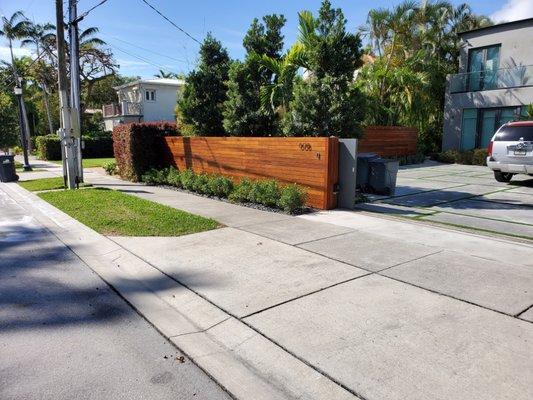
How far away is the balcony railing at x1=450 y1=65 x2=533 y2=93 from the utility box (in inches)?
480

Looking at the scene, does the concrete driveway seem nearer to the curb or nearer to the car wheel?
the car wheel

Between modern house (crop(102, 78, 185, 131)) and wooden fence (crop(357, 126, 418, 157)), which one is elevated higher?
modern house (crop(102, 78, 185, 131))

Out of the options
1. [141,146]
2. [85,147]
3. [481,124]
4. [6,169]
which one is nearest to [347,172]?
[141,146]

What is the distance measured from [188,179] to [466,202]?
7.49 m

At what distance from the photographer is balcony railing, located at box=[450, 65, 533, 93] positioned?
19.0 m

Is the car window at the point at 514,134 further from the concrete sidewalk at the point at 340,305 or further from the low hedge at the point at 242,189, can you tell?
the low hedge at the point at 242,189

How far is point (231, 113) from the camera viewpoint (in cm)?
1305

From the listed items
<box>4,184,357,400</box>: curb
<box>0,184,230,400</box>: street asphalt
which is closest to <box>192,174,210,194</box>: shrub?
<box>4,184,357,400</box>: curb

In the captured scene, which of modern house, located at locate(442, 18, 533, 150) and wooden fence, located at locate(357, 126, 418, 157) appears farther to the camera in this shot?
modern house, located at locate(442, 18, 533, 150)

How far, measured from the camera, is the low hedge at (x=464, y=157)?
19.3m

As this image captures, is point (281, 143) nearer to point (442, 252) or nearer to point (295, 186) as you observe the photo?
point (295, 186)

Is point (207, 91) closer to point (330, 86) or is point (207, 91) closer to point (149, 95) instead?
point (330, 86)

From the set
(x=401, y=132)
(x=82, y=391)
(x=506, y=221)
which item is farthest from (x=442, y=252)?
(x=401, y=132)

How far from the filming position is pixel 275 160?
1052cm
